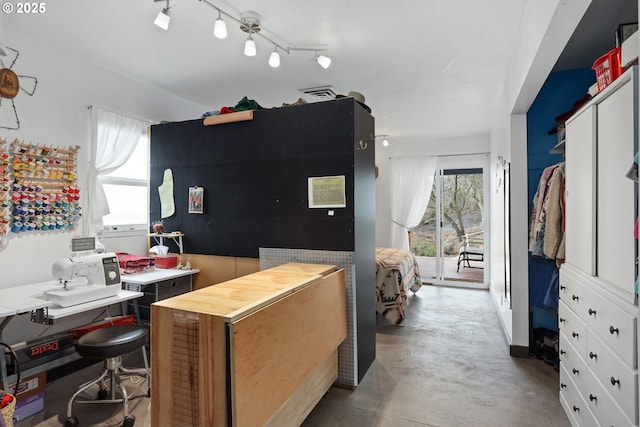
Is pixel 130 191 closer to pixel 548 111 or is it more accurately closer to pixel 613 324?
pixel 613 324

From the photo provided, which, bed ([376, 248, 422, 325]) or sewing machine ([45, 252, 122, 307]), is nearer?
sewing machine ([45, 252, 122, 307])

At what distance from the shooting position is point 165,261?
131 inches

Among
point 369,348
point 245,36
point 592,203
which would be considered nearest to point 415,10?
point 245,36

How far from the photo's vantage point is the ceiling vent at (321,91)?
12.3ft

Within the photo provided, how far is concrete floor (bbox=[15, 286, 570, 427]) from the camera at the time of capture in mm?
2225

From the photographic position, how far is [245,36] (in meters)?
2.70

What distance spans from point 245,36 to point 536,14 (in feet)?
6.55

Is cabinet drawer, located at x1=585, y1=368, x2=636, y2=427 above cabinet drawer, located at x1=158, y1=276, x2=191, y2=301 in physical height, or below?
below

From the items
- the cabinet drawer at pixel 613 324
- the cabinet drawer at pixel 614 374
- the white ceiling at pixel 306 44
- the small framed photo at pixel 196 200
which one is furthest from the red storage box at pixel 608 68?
the small framed photo at pixel 196 200

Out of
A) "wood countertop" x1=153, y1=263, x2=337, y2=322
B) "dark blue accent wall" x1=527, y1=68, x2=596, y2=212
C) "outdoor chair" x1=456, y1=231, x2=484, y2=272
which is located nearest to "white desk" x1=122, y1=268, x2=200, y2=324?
"wood countertop" x1=153, y1=263, x2=337, y2=322

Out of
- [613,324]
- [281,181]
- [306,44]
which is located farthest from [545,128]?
[281,181]

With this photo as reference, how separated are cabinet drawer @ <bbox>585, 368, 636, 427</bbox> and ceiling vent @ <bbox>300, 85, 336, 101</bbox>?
323 cm

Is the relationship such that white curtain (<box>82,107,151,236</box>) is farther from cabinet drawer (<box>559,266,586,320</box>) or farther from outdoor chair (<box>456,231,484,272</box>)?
outdoor chair (<box>456,231,484,272</box>)

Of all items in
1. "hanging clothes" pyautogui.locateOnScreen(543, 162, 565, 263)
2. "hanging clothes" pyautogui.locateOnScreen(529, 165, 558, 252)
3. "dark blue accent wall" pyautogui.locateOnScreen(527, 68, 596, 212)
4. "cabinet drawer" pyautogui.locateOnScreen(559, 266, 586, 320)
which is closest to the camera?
Answer: "cabinet drawer" pyautogui.locateOnScreen(559, 266, 586, 320)
